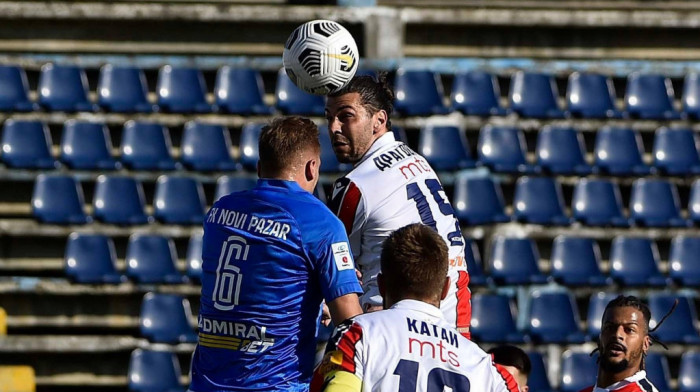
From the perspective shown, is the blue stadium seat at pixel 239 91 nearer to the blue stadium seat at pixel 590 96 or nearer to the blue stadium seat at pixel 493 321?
the blue stadium seat at pixel 493 321

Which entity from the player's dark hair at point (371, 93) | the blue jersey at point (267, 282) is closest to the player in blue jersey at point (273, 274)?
the blue jersey at point (267, 282)

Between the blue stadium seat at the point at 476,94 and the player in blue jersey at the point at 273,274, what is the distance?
24.2ft

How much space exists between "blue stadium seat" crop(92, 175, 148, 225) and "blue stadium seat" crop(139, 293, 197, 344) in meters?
0.92

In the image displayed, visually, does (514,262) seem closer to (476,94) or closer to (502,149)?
(502,149)

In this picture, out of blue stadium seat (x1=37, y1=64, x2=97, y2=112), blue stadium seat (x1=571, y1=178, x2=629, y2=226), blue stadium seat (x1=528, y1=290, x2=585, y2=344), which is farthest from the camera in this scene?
blue stadium seat (x1=37, y1=64, x2=97, y2=112)

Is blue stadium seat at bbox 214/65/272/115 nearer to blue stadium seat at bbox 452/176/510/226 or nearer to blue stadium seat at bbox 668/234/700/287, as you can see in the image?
blue stadium seat at bbox 452/176/510/226

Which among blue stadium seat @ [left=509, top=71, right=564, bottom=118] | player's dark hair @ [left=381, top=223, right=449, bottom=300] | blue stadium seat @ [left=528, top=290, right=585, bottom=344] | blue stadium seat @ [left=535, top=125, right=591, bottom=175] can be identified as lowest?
player's dark hair @ [left=381, top=223, right=449, bottom=300]

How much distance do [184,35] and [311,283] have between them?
8463 millimetres

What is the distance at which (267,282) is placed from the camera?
195 inches

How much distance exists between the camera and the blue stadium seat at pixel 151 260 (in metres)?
11.1

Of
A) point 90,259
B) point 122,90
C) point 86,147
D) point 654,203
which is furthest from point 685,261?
point 86,147

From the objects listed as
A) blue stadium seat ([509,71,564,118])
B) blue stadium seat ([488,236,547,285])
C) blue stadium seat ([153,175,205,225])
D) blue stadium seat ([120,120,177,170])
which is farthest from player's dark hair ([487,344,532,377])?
blue stadium seat ([509,71,564,118])

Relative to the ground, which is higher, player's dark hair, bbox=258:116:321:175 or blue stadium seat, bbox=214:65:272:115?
blue stadium seat, bbox=214:65:272:115

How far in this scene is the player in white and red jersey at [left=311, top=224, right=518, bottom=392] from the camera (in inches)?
159
